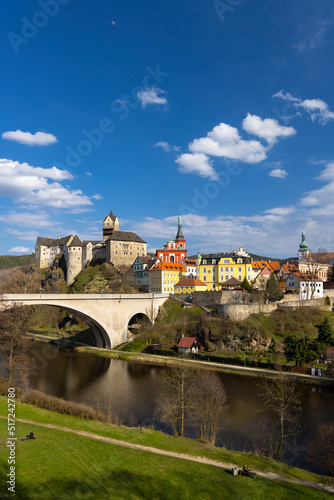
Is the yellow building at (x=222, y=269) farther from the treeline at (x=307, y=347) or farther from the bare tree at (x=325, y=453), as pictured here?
the bare tree at (x=325, y=453)

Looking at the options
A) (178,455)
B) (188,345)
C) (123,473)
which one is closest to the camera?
(123,473)

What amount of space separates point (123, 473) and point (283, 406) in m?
13.9

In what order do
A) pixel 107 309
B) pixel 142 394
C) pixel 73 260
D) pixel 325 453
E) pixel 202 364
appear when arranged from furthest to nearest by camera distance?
pixel 73 260, pixel 107 309, pixel 202 364, pixel 142 394, pixel 325 453

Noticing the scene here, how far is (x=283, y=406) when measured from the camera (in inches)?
906

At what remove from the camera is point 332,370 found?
3612 centimetres

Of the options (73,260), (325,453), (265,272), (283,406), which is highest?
(73,260)

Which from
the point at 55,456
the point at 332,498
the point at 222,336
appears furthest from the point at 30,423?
the point at 222,336

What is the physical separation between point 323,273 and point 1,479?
80.5 meters

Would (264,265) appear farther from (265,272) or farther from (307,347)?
(307,347)

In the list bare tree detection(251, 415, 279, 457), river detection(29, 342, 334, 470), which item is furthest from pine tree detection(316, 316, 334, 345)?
bare tree detection(251, 415, 279, 457)

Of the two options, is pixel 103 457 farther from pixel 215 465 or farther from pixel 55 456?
pixel 215 465

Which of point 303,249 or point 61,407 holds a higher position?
point 303,249

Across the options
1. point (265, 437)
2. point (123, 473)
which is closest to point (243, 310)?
point (265, 437)

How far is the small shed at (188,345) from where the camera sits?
48.3m
